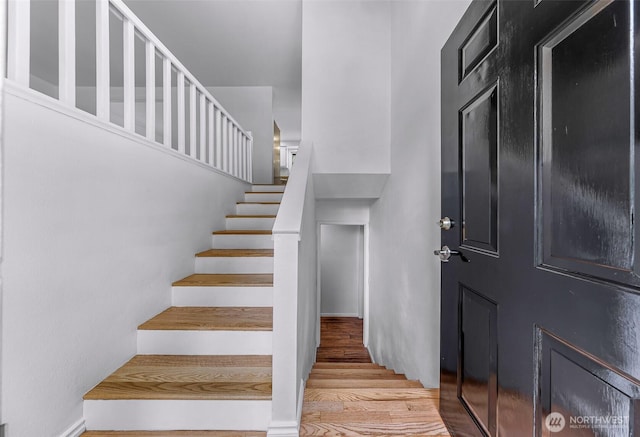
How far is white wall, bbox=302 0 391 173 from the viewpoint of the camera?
2.95 metres

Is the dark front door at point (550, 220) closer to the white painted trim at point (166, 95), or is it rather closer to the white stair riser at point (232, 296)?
the white stair riser at point (232, 296)

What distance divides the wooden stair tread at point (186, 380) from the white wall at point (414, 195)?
3.09ft

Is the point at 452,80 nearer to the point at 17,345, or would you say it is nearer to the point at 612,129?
the point at 612,129

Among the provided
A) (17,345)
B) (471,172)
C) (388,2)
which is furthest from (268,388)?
(388,2)

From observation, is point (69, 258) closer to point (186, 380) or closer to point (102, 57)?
point (186, 380)

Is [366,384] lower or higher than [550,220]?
lower

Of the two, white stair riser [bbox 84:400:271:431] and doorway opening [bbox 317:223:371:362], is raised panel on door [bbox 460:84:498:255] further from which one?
doorway opening [bbox 317:223:371:362]

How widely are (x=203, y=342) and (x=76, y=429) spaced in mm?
580

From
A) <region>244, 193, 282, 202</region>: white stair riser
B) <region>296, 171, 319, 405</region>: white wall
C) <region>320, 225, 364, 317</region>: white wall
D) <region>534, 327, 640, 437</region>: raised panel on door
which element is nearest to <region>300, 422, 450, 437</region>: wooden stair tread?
<region>296, 171, 319, 405</region>: white wall

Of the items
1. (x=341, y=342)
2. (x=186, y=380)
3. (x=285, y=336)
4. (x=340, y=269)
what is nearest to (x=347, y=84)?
(x=285, y=336)

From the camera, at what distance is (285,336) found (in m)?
1.29

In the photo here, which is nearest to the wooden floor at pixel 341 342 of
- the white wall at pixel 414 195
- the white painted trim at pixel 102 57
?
the white wall at pixel 414 195

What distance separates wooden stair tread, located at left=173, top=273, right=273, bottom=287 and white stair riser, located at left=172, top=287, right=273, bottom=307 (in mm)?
25

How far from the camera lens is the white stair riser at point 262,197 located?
143 inches
